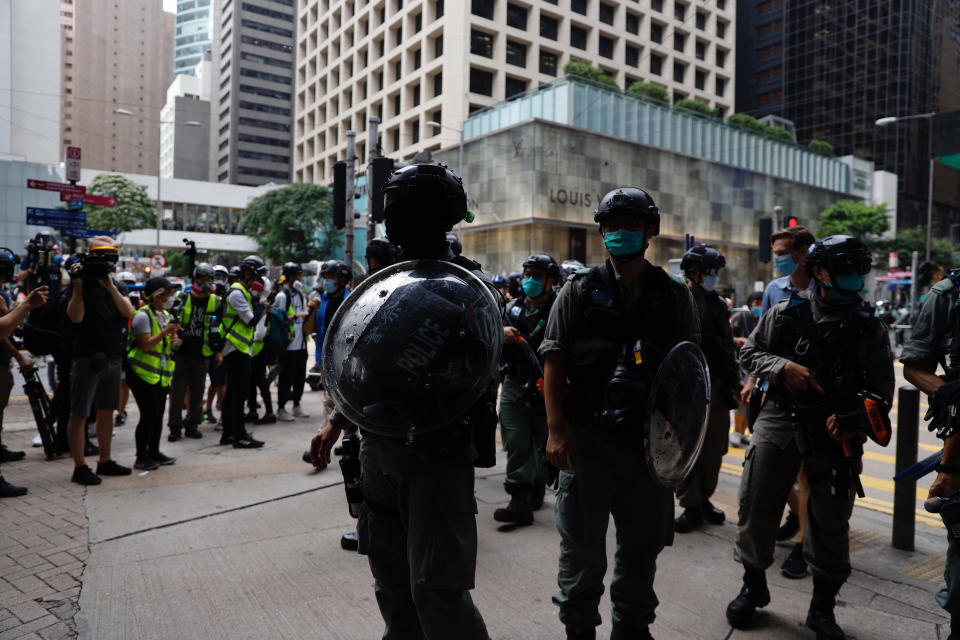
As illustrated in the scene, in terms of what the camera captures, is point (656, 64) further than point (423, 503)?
Yes

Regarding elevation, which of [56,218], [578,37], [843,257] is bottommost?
[843,257]

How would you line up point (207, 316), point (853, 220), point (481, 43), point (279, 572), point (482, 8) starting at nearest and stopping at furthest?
point (279, 572), point (207, 316), point (853, 220), point (482, 8), point (481, 43)

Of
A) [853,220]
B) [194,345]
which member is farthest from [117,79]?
[194,345]

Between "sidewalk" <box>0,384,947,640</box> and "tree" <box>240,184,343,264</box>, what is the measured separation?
41.5 m

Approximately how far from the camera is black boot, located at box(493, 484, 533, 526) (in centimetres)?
440

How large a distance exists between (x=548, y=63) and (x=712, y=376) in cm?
4697

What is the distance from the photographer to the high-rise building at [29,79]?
1649 inches

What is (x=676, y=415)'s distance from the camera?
254 cm

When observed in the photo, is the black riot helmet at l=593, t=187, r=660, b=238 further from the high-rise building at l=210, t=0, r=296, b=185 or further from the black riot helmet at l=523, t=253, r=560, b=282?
the high-rise building at l=210, t=0, r=296, b=185

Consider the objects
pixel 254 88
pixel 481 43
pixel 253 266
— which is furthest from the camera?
pixel 254 88

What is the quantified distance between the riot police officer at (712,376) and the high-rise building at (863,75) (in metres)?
70.8

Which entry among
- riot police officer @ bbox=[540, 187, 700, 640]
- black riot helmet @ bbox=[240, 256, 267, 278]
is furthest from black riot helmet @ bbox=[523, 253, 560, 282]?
black riot helmet @ bbox=[240, 256, 267, 278]

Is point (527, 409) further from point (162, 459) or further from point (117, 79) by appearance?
A: point (117, 79)

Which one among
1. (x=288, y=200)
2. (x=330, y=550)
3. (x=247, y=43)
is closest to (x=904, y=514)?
(x=330, y=550)
